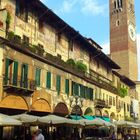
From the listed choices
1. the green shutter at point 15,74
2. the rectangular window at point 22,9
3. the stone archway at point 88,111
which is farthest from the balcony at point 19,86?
the stone archway at point 88,111

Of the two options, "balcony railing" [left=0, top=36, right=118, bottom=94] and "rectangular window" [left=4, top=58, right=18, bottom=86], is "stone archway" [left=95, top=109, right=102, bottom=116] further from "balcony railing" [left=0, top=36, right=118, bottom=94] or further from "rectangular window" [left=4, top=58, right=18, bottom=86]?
"rectangular window" [left=4, top=58, right=18, bottom=86]

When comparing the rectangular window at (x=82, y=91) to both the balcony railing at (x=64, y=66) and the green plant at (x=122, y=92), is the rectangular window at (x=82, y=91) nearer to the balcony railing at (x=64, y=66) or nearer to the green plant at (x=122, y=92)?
the balcony railing at (x=64, y=66)

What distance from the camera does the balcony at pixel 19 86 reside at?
72.5 ft

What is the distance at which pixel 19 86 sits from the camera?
23.2 m

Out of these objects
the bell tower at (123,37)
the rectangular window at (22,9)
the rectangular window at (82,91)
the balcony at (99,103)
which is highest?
the bell tower at (123,37)

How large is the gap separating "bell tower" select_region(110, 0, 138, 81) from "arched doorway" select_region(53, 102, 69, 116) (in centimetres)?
4266

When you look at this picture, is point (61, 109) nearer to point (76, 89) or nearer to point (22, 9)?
point (76, 89)

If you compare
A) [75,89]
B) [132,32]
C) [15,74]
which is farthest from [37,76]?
[132,32]

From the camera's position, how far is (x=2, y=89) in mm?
21891

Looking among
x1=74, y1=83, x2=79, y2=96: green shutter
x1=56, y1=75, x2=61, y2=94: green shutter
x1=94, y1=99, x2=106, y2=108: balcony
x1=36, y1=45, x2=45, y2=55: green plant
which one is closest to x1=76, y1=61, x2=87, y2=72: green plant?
x1=74, y1=83, x2=79, y2=96: green shutter

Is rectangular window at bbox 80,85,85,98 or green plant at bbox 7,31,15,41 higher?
green plant at bbox 7,31,15,41

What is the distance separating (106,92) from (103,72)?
304 cm

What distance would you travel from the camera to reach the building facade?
23.0m

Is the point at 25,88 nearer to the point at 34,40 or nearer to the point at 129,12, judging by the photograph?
the point at 34,40
